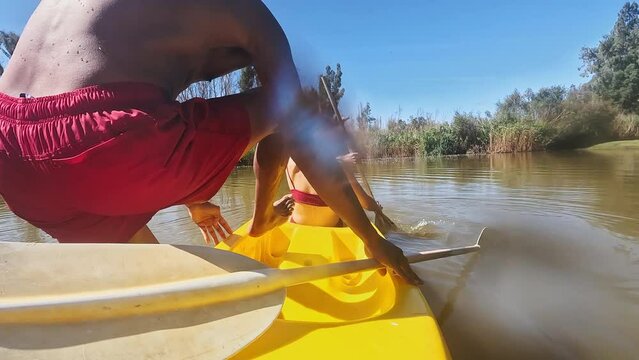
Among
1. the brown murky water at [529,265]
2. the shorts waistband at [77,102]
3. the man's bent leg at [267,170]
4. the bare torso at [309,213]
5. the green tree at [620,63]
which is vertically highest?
the green tree at [620,63]

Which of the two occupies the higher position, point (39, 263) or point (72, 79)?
point (72, 79)

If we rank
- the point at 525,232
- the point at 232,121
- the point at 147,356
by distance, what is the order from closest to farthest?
the point at 147,356 < the point at 232,121 < the point at 525,232

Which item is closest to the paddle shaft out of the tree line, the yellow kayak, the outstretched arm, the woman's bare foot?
the yellow kayak

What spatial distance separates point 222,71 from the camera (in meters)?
1.37

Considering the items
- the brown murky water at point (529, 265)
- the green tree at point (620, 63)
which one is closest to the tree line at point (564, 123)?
the green tree at point (620, 63)

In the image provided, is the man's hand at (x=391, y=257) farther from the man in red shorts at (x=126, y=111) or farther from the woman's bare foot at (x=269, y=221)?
the woman's bare foot at (x=269, y=221)

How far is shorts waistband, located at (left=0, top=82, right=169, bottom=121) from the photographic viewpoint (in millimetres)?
939

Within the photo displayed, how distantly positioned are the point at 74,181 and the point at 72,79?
9.4 inches

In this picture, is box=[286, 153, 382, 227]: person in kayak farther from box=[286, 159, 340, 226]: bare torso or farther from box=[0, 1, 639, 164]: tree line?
box=[0, 1, 639, 164]: tree line

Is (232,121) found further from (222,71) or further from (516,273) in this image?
(516,273)

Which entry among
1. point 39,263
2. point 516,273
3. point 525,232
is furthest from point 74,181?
point 525,232

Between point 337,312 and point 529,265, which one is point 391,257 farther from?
point 529,265

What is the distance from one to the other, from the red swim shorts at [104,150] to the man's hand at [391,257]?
656 mm

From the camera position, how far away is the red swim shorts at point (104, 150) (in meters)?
0.92
